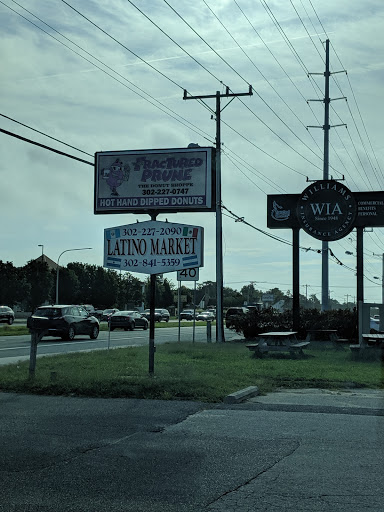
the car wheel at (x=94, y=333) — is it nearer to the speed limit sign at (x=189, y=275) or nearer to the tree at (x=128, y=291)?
the speed limit sign at (x=189, y=275)

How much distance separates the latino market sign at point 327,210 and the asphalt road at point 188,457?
55.5 feet

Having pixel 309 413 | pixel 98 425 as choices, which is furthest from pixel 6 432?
pixel 309 413

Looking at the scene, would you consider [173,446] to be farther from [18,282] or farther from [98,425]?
[18,282]

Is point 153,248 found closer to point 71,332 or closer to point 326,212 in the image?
point 326,212

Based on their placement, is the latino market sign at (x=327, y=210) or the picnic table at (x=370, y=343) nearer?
the picnic table at (x=370, y=343)

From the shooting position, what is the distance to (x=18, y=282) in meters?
86.3

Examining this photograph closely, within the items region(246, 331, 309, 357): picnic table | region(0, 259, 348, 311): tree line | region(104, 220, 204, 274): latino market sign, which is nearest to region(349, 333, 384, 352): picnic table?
region(246, 331, 309, 357): picnic table

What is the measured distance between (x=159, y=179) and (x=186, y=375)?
422 cm

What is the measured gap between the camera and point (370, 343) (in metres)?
21.0

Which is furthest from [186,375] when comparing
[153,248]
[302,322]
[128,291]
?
[128,291]

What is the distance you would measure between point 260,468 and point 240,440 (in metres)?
1.26

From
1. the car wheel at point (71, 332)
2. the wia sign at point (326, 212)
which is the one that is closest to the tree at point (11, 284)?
the car wheel at point (71, 332)

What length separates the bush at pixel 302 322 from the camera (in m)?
27.8

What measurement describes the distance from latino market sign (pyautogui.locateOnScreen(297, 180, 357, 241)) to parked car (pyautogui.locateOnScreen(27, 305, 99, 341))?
36.2 ft
